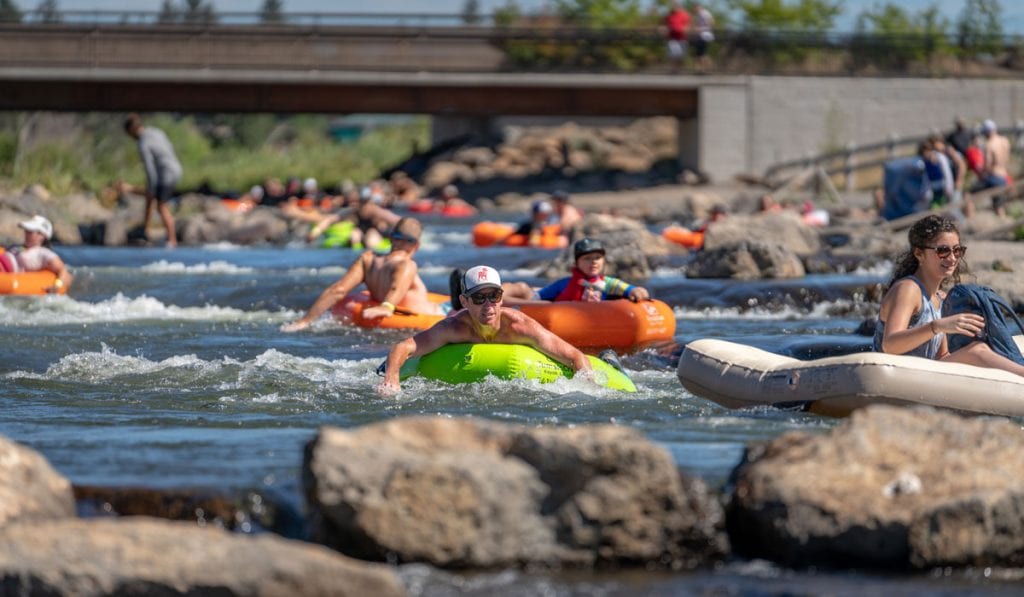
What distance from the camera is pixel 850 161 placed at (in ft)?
120

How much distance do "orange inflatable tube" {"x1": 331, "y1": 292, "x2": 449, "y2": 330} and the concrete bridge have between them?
22380 mm

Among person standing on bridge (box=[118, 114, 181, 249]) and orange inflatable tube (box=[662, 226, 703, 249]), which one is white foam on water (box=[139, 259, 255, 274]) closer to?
person standing on bridge (box=[118, 114, 181, 249])

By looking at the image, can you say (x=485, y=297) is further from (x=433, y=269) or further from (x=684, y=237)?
(x=684, y=237)

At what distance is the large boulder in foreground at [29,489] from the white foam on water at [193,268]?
46.1 feet

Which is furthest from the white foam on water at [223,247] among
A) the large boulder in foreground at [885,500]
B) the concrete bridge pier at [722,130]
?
the large boulder in foreground at [885,500]

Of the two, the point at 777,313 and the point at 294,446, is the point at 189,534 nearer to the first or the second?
the point at 294,446

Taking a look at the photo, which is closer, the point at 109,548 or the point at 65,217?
the point at 109,548

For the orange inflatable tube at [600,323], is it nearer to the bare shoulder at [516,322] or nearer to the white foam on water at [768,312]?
the bare shoulder at [516,322]

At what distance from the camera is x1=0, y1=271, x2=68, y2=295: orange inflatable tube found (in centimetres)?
1545

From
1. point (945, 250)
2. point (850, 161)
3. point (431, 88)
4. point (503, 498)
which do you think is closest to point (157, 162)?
point (431, 88)

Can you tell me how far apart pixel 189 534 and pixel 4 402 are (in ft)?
14.9

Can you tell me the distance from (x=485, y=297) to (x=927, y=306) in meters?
2.43

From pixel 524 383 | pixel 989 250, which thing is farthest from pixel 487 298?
pixel 989 250

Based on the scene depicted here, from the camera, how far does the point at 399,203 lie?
38.4 meters
